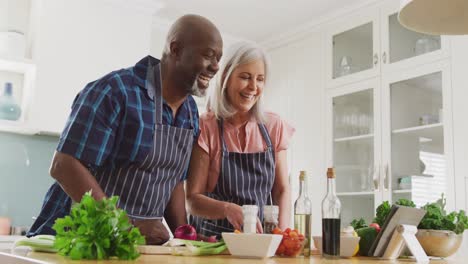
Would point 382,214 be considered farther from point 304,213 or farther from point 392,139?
point 392,139

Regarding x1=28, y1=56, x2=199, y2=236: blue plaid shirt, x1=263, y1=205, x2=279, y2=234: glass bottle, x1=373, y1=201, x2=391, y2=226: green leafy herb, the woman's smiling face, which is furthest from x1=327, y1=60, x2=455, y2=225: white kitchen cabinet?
x1=28, y1=56, x2=199, y2=236: blue plaid shirt

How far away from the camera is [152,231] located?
4.97 feet

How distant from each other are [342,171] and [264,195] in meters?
2.08

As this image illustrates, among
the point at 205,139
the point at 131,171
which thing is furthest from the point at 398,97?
the point at 131,171

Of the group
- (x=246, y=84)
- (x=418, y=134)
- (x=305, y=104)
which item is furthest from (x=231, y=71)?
(x=305, y=104)

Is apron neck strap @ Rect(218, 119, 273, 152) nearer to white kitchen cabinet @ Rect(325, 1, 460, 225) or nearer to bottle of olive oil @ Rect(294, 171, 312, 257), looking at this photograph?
bottle of olive oil @ Rect(294, 171, 312, 257)

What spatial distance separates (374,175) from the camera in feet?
11.6

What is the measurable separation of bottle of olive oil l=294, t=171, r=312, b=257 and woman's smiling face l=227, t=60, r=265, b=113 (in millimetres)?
498

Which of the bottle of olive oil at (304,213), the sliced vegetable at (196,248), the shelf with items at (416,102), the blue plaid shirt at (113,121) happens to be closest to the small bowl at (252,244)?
the sliced vegetable at (196,248)

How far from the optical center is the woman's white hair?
183cm

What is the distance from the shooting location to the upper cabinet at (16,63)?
10.7ft

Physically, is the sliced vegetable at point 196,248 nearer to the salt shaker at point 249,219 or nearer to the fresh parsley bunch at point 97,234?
the salt shaker at point 249,219

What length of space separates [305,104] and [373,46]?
70cm

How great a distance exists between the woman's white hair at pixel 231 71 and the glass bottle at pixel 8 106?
1.85 meters
